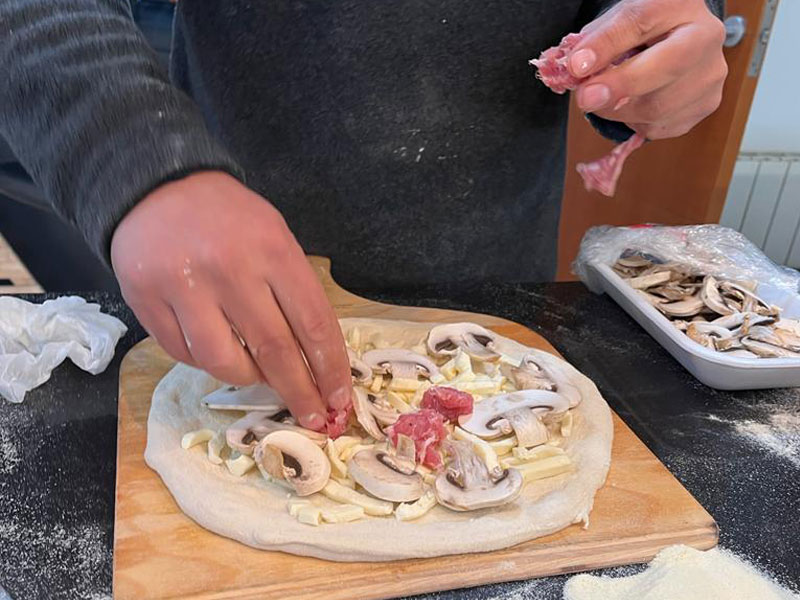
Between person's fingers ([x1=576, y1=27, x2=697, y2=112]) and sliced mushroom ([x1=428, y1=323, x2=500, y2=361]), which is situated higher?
person's fingers ([x1=576, y1=27, x2=697, y2=112])

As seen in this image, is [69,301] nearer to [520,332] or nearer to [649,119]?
[520,332]

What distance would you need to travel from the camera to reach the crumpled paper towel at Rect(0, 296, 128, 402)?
3.94ft

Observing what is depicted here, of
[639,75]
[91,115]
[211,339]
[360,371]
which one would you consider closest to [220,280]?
[211,339]

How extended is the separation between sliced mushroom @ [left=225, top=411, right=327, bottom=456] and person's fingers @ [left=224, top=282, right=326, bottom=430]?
0.18ft

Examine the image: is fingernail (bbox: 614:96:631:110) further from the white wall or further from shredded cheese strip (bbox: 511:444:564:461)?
the white wall

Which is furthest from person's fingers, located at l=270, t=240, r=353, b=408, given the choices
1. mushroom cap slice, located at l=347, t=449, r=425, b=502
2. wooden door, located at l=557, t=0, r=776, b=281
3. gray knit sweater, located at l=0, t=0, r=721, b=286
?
wooden door, located at l=557, t=0, r=776, b=281

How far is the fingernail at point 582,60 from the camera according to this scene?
1032 mm

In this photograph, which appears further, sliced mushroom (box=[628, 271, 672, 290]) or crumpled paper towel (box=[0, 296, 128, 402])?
sliced mushroom (box=[628, 271, 672, 290])

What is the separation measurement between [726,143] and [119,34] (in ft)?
6.70

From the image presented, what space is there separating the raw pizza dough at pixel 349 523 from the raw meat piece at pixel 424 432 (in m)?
0.08

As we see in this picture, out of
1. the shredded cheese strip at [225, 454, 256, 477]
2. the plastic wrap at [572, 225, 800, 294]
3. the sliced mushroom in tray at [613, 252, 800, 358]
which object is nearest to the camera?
the shredded cheese strip at [225, 454, 256, 477]

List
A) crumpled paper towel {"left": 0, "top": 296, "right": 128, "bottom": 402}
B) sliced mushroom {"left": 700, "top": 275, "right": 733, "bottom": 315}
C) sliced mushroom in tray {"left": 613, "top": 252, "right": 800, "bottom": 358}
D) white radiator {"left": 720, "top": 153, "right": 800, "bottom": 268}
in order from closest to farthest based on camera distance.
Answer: crumpled paper towel {"left": 0, "top": 296, "right": 128, "bottom": 402} < sliced mushroom in tray {"left": 613, "top": 252, "right": 800, "bottom": 358} < sliced mushroom {"left": 700, "top": 275, "right": 733, "bottom": 315} < white radiator {"left": 720, "top": 153, "right": 800, "bottom": 268}

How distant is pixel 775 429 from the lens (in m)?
1.19

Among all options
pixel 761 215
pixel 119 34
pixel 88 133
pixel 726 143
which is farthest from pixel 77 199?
pixel 761 215
